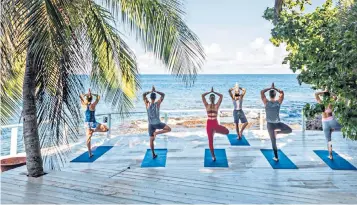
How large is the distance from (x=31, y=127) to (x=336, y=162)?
4895 mm

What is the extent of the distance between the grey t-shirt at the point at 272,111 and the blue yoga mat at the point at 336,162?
1.13 m

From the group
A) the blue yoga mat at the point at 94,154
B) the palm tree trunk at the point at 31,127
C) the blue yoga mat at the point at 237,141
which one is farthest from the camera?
the blue yoga mat at the point at 237,141

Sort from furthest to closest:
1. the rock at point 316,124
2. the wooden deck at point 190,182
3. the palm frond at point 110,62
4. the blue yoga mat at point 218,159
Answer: the rock at point 316,124 < the blue yoga mat at point 218,159 < the palm frond at point 110,62 < the wooden deck at point 190,182

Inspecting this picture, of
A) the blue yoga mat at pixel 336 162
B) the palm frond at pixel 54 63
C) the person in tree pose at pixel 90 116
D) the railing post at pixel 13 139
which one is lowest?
the blue yoga mat at pixel 336 162

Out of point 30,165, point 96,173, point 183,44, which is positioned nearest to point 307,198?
point 183,44

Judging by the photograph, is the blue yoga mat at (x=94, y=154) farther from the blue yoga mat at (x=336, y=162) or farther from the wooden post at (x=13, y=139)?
the blue yoga mat at (x=336, y=162)

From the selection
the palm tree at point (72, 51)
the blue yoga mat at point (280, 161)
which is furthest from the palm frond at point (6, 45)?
the blue yoga mat at point (280, 161)

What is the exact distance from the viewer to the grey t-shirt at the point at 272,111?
5295 millimetres

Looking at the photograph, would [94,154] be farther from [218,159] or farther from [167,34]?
[167,34]

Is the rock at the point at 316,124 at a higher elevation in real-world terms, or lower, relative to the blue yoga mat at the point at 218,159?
higher

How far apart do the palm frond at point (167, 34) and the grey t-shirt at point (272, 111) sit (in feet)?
8.71

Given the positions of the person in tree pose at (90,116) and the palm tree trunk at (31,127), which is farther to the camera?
the person in tree pose at (90,116)

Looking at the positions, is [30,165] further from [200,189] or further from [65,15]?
[65,15]

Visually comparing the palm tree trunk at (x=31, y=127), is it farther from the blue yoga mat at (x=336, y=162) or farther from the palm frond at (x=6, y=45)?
the blue yoga mat at (x=336, y=162)
